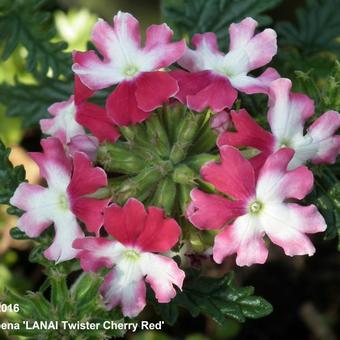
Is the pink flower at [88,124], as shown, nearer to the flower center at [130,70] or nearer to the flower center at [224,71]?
the flower center at [130,70]

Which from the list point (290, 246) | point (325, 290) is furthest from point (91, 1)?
point (290, 246)

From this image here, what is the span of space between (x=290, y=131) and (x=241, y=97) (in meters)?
0.33

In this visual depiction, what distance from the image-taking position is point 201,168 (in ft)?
5.02

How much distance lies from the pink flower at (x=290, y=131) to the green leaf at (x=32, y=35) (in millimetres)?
775

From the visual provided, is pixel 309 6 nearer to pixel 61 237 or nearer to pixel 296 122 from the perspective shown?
pixel 296 122

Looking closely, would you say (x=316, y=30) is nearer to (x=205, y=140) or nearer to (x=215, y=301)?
(x=205, y=140)

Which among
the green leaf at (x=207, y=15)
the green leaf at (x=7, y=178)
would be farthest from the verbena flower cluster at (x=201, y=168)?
the green leaf at (x=207, y=15)

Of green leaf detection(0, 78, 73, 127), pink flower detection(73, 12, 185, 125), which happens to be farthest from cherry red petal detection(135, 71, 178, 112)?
green leaf detection(0, 78, 73, 127)

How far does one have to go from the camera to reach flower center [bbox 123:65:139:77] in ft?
5.17

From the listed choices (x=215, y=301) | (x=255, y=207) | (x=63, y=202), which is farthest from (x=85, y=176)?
(x=215, y=301)

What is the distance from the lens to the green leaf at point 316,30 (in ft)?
7.52

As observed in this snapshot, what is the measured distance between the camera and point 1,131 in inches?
118

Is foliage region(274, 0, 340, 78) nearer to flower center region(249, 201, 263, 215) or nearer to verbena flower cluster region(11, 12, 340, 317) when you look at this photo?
verbena flower cluster region(11, 12, 340, 317)

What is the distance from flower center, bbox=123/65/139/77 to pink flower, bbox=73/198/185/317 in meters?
0.26
